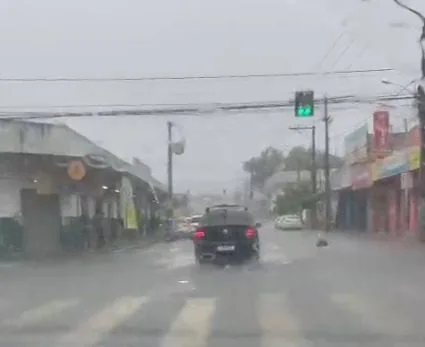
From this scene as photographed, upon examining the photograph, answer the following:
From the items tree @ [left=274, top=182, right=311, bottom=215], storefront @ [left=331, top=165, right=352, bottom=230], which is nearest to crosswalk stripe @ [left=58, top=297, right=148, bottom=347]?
storefront @ [left=331, top=165, right=352, bottom=230]

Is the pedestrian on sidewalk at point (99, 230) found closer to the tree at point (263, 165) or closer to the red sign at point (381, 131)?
the red sign at point (381, 131)

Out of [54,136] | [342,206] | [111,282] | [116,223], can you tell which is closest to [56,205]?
[54,136]

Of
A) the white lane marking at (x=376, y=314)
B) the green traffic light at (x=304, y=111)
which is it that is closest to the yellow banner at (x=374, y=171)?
the green traffic light at (x=304, y=111)

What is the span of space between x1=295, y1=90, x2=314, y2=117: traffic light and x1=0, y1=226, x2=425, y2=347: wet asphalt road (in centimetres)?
526

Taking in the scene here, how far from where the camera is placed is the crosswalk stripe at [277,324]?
13516mm

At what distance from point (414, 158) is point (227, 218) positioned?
25.7 metres

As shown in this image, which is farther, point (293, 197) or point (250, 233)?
point (293, 197)

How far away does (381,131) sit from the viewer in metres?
69.8

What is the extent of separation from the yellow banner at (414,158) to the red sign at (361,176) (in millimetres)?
17260

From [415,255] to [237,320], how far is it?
23.6 m

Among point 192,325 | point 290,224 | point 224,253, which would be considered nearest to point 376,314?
point 192,325

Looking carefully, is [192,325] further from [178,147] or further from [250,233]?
[178,147]

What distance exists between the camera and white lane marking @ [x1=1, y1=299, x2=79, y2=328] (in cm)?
1662

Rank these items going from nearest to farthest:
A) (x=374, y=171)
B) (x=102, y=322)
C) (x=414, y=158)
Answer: (x=102, y=322) < (x=414, y=158) < (x=374, y=171)
